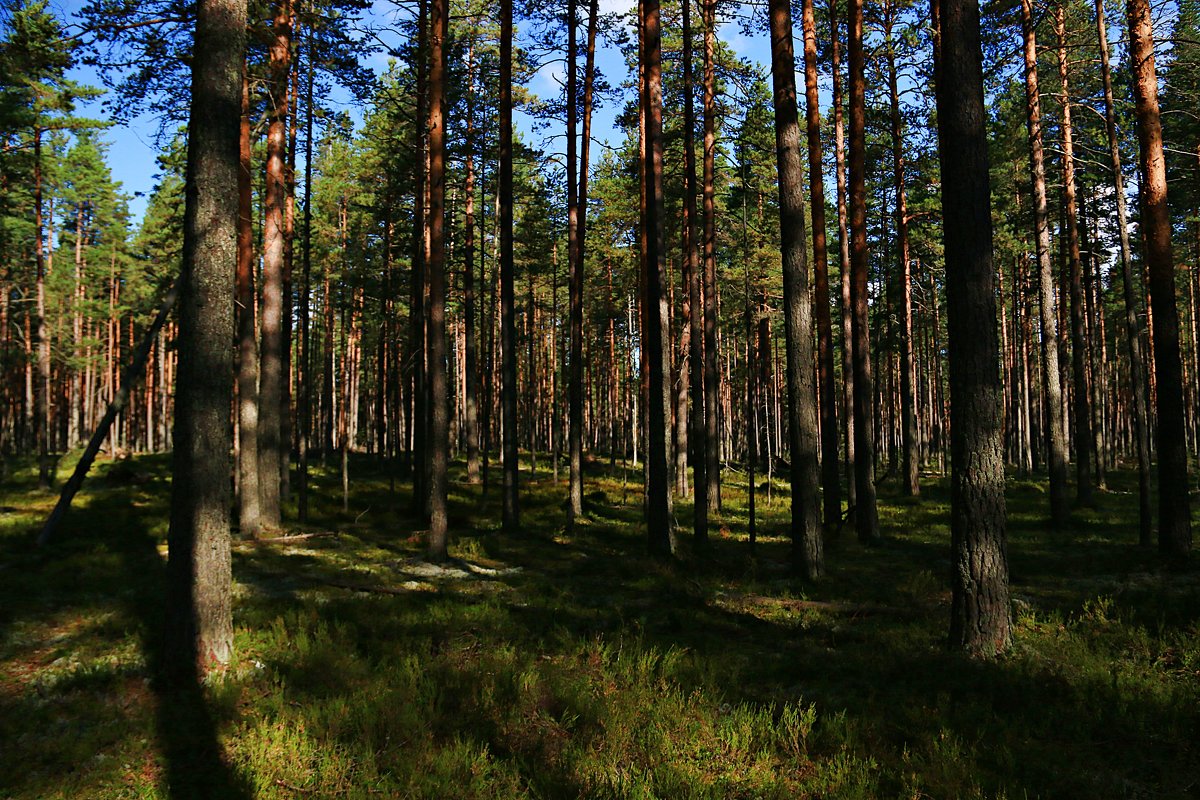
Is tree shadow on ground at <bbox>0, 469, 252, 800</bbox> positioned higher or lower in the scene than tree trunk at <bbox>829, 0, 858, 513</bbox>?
lower

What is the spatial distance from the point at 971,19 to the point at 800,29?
33.7 ft

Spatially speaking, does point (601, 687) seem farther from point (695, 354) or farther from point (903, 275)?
point (903, 275)

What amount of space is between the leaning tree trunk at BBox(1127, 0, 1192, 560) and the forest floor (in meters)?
1.10

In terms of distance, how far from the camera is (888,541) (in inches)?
574

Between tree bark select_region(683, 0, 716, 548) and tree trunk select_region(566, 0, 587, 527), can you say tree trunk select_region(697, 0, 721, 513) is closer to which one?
tree bark select_region(683, 0, 716, 548)

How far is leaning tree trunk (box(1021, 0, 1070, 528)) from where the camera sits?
15484 millimetres

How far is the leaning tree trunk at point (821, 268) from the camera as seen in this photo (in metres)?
14.2

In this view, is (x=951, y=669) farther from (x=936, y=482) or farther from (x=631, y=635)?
(x=936, y=482)

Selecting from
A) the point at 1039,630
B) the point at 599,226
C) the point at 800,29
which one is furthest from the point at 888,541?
the point at 599,226

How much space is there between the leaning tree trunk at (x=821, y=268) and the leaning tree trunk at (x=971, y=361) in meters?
7.11

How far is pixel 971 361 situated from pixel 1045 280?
1369 centimetres

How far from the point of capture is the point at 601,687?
19.8ft

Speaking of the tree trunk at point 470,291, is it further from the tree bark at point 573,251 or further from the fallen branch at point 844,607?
the fallen branch at point 844,607

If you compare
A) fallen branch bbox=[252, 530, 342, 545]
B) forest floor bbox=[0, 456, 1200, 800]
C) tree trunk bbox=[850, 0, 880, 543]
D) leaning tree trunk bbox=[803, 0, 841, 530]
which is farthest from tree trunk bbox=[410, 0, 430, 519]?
tree trunk bbox=[850, 0, 880, 543]
